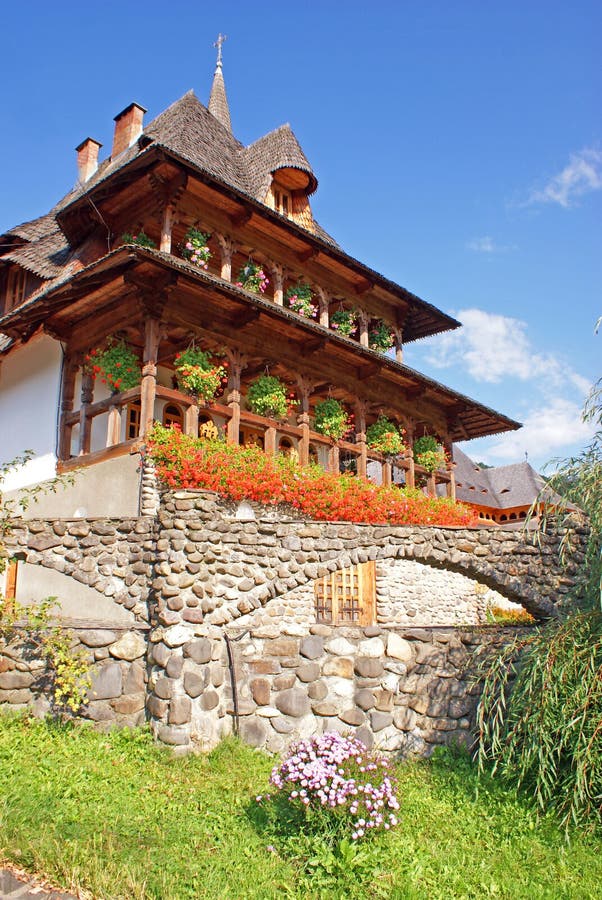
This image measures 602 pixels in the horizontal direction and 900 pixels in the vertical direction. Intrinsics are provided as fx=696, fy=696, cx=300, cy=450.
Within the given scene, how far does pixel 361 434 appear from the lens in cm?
1430

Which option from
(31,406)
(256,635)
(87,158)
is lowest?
(256,635)

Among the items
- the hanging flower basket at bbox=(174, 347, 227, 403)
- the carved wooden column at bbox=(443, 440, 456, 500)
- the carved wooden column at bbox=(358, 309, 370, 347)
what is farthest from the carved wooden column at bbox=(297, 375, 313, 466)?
the carved wooden column at bbox=(443, 440, 456, 500)

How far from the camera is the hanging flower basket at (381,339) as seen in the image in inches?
629

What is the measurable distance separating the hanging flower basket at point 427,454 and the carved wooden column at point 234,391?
18.1 feet

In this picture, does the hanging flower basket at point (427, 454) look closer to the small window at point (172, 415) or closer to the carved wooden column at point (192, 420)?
the small window at point (172, 415)

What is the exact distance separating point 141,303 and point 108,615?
15.6ft

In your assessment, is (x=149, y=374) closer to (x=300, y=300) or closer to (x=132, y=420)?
(x=132, y=420)

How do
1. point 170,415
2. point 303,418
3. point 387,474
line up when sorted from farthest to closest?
1. point 387,474
2. point 170,415
3. point 303,418

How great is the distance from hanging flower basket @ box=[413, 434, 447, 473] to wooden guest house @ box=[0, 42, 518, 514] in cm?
24

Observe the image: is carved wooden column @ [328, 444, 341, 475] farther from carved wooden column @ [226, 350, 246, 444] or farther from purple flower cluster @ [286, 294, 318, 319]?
purple flower cluster @ [286, 294, 318, 319]

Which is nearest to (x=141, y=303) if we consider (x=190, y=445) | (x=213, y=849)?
(x=190, y=445)

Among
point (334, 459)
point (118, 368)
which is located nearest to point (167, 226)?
point (118, 368)

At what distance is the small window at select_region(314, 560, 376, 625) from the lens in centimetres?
1102

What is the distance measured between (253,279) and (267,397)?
227 centimetres
